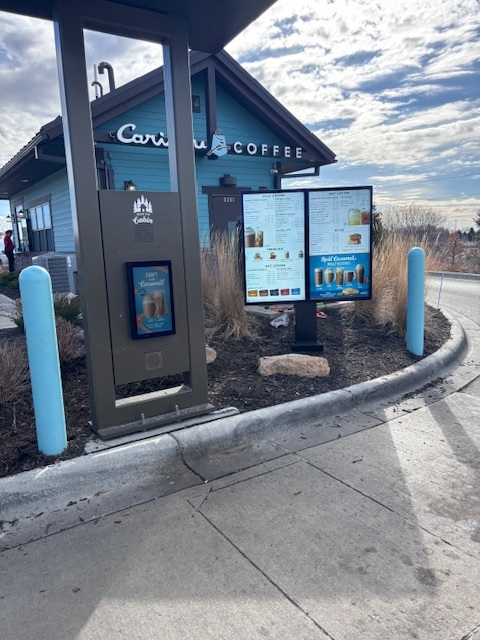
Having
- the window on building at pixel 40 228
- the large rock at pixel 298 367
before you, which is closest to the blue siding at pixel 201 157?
the window on building at pixel 40 228

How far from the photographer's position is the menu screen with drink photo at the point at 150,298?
375 centimetres

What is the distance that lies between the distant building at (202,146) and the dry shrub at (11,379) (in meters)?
7.63

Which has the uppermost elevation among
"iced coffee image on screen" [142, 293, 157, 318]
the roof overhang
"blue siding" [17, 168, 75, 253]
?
the roof overhang

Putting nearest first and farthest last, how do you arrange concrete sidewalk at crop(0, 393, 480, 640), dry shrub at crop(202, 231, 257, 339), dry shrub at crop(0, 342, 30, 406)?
concrete sidewalk at crop(0, 393, 480, 640) → dry shrub at crop(0, 342, 30, 406) → dry shrub at crop(202, 231, 257, 339)

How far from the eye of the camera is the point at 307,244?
584 cm

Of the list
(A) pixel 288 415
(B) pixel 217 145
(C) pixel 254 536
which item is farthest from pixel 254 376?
(B) pixel 217 145

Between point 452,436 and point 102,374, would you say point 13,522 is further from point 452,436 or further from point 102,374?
point 452,436

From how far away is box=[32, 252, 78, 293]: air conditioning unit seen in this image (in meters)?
12.4

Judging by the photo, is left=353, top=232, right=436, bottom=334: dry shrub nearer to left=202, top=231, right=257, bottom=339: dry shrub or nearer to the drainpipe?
left=202, top=231, right=257, bottom=339: dry shrub

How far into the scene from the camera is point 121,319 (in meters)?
3.76

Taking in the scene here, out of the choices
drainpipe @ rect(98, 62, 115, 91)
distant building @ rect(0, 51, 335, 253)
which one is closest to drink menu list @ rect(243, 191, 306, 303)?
distant building @ rect(0, 51, 335, 253)

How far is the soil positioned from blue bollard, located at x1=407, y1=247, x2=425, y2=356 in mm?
185

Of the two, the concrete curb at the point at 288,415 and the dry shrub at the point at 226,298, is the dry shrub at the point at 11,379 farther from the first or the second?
the dry shrub at the point at 226,298

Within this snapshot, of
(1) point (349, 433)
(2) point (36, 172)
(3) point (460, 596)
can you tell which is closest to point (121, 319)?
(1) point (349, 433)
